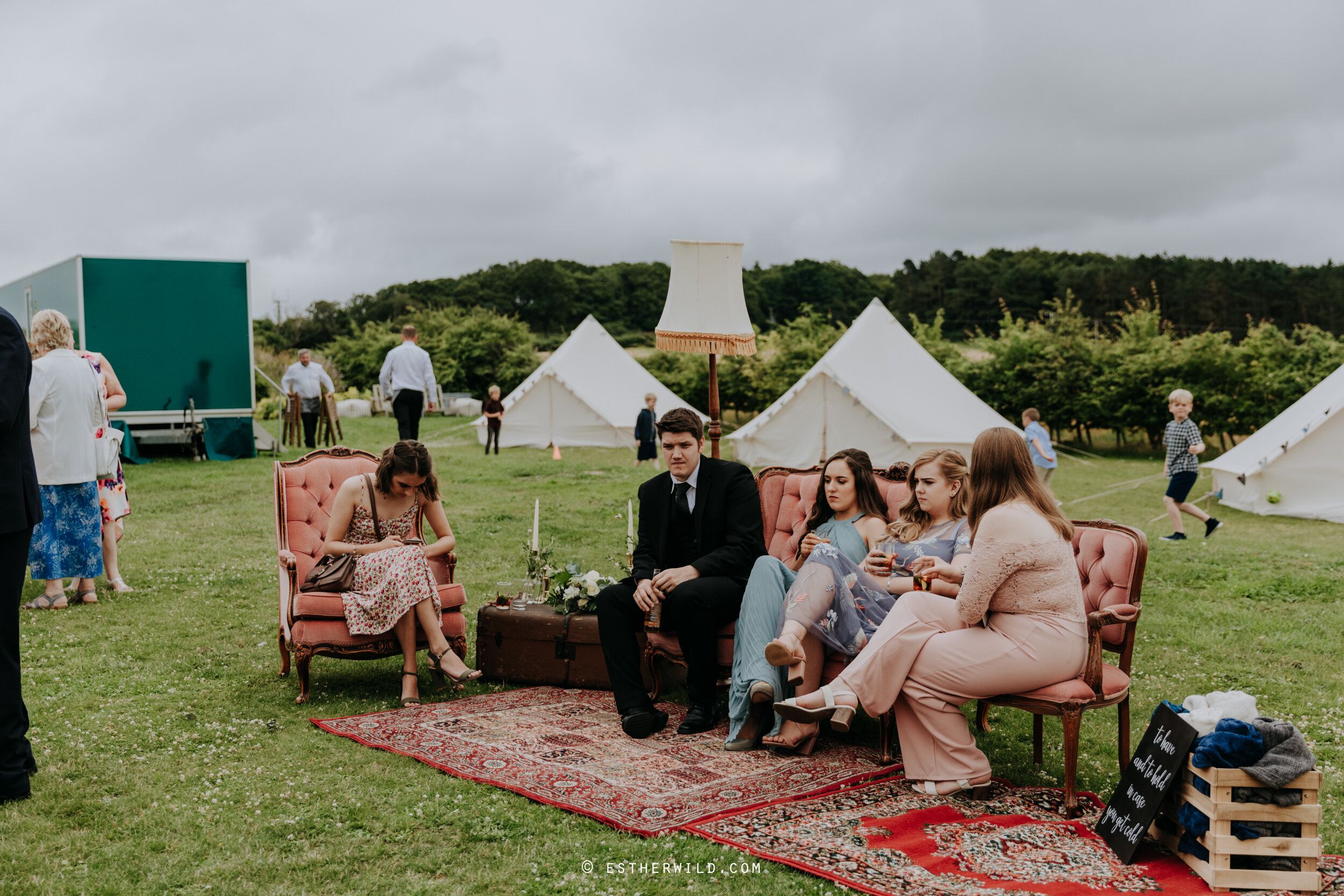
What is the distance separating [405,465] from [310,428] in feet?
40.2

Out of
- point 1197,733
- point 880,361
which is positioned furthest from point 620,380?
Answer: point 1197,733

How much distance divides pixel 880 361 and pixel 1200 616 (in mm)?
10050

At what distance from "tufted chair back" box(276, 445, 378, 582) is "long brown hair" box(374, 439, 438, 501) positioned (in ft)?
0.82

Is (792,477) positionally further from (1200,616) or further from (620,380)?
(620,380)

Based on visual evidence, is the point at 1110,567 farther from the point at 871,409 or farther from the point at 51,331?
the point at 871,409

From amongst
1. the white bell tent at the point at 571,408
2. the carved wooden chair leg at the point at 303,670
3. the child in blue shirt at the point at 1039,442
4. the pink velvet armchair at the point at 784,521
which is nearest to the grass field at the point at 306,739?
the carved wooden chair leg at the point at 303,670

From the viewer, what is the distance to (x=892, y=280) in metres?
53.0

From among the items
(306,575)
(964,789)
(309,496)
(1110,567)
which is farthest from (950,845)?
(309,496)

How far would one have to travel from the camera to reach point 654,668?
15.0 feet

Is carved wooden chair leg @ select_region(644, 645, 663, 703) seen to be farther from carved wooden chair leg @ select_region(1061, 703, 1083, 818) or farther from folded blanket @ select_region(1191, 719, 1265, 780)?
folded blanket @ select_region(1191, 719, 1265, 780)

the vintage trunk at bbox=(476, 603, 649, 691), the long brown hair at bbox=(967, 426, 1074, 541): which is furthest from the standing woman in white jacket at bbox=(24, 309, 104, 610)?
the long brown hair at bbox=(967, 426, 1074, 541)

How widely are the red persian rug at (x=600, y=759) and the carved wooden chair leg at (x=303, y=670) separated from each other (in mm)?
346

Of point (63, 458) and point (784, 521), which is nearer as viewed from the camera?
point (784, 521)

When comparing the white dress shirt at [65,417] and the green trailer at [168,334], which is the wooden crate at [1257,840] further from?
the green trailer at [168,334]
